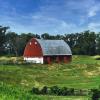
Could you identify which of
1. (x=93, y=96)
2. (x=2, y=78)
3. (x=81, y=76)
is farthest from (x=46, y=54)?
(x=93, y=96)

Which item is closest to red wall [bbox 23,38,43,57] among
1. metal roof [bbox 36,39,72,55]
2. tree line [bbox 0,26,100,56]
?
metal roof [bbox 36,39,72,55]

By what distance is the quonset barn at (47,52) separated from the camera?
291ft

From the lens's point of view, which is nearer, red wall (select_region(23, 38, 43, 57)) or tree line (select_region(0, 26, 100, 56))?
red wall (select_region(23, 38, 43, 57))

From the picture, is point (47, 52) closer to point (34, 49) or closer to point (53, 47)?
point (53, 47)

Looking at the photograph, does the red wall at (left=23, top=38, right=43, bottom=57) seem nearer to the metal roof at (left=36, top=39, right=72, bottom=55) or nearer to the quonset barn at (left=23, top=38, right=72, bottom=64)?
the quonset barn at (left=23, top=38, right=72, bottom=64)

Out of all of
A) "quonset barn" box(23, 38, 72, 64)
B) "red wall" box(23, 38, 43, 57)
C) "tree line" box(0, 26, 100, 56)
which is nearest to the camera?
"quonset barn" box(23, 38, 72, 64)

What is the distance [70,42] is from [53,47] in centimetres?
8524

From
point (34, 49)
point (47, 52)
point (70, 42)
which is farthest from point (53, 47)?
point (70, 42)

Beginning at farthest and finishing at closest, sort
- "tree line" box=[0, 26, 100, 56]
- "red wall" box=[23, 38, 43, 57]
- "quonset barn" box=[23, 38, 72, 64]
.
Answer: "tree line" box=[0, 26, 100, 56] → "red wall" box=[23, 38, 43, 57] → "quonset barn" box=[23, 38, 72, 64]

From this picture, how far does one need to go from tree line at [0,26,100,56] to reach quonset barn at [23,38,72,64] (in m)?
41.5

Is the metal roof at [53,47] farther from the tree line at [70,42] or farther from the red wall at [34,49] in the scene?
the tree line at [70,42]

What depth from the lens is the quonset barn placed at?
8881 cm

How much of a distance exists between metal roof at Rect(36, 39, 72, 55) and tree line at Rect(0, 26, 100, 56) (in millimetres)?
44327

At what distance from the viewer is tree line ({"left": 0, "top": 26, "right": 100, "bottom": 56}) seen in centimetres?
14162
